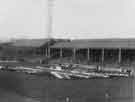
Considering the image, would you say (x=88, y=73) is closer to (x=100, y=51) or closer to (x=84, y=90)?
(x=84, y=90)

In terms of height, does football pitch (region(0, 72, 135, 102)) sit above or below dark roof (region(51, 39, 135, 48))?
below

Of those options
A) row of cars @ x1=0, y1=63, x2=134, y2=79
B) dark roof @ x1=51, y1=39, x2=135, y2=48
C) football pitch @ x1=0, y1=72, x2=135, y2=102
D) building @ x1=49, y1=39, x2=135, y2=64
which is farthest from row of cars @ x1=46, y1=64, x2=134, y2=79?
dark roof @ x1=51, y1=39, x2=135, y2=48

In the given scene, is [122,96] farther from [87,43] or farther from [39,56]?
[39,56]

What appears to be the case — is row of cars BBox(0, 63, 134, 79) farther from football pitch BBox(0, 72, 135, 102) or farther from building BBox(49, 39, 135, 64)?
building BBox(49, 39, 135, 64)

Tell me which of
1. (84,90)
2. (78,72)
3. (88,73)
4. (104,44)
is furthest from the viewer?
(104,44)

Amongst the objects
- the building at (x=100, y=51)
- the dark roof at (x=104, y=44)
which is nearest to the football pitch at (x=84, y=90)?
the building at (x=100, y=51)

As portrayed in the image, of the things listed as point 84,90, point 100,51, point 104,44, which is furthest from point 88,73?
point 104,44

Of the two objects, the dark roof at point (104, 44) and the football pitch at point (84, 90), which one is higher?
the dark roof at point (104, 44)

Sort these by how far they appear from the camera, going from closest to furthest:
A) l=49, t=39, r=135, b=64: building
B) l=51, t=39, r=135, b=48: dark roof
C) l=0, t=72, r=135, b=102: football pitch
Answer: l=0, t=72, r=135, b=102: football pitch < l=49, t=39, r=135, b=64: building < l=51, t=39, r=135, b=48: dark roof

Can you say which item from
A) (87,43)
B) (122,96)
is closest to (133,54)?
(87,43)

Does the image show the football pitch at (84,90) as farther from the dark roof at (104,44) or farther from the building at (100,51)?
the dark roof at (104,44)

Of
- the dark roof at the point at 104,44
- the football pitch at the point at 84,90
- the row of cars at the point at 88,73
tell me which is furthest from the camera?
the dark roof at the point at 104,44
